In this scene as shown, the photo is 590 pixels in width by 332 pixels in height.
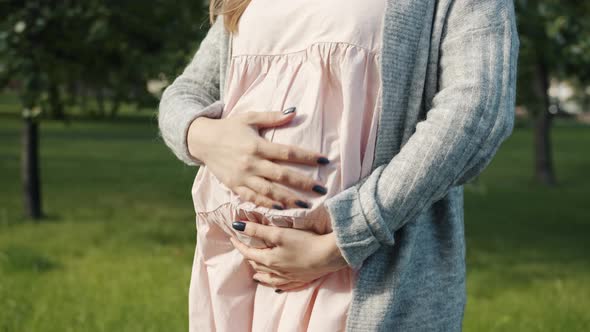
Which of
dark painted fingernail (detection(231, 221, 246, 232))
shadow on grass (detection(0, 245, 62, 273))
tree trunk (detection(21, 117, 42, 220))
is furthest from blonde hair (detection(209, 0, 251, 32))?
tree trunk (detection(21, 117, 42, 220))

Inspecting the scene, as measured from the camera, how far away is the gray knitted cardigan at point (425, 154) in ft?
4.34

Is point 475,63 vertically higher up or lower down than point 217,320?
higher up

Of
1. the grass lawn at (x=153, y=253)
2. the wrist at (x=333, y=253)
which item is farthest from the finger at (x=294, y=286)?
the grass lawn at (x=153, y=253)

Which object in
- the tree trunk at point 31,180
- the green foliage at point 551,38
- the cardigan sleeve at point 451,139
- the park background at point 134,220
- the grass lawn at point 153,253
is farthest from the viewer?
the tree trunk at point 31,180

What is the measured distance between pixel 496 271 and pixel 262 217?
454 cm

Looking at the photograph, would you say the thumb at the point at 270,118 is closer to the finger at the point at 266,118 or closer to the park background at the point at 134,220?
the finger at the point at 266,118

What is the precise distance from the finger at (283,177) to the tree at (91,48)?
12.4 feet

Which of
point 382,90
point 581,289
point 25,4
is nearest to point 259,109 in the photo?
point 382,90

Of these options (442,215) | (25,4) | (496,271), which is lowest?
(496,271)

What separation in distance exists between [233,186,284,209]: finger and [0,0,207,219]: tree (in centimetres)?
376

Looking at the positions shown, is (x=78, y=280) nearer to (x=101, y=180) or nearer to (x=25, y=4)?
(x=25, y=4)

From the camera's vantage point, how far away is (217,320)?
5.32 feet

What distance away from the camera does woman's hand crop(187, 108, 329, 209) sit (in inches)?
56.3

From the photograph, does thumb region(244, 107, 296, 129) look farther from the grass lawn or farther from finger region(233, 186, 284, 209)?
the grass lawn
